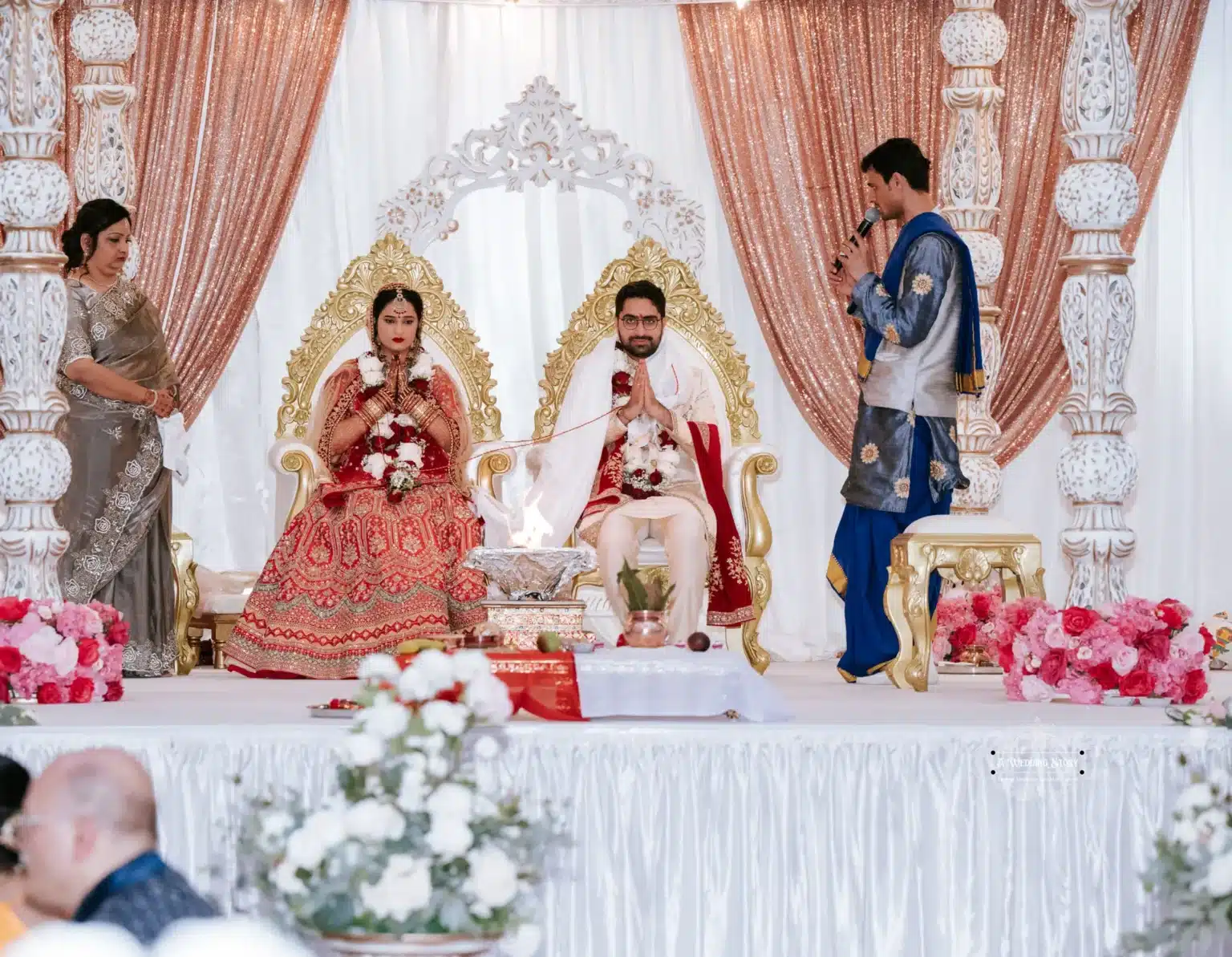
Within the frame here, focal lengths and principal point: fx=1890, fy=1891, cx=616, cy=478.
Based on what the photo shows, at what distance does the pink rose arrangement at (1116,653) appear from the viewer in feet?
17.0

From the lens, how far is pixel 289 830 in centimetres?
293

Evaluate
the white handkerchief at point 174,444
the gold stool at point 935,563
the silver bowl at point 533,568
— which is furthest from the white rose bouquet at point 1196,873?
the white handkerchief at point 174,444

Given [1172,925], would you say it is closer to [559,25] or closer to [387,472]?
[387,472]

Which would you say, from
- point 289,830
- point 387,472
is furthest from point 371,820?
point 387,472

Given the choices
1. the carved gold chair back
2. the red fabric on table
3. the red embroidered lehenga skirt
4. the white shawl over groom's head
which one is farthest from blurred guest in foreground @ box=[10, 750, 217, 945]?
the carved gold chair back

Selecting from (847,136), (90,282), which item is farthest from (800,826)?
(847,136)

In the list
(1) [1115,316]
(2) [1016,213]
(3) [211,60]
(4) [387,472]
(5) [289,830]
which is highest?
(3) [211,60]

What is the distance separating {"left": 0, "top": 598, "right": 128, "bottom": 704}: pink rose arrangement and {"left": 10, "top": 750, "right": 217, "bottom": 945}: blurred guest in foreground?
2.68 metres

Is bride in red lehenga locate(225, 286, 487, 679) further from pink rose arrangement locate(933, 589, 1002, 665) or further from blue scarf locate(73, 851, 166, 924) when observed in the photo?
blue scarf locate(73, 851, 166, 924)

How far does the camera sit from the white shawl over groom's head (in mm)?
6730

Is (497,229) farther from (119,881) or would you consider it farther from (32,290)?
(119,881)

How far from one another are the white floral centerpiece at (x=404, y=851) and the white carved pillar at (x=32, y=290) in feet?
10.3

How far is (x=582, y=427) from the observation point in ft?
22.5

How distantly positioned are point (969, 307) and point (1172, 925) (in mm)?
3510
